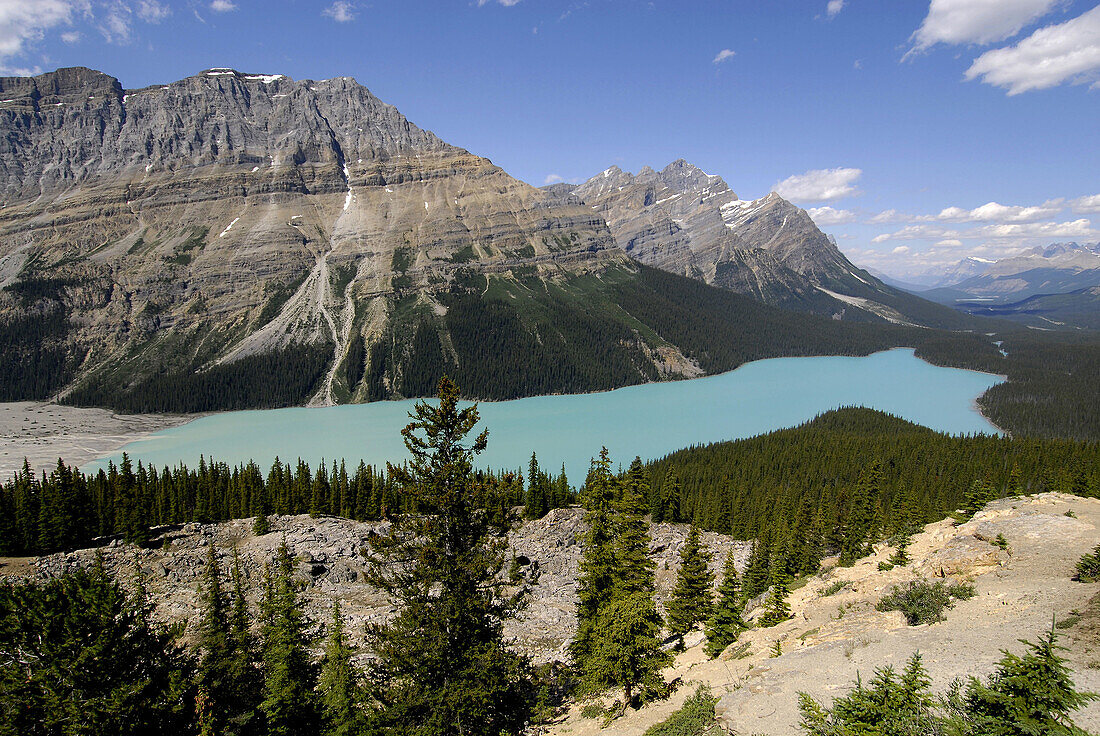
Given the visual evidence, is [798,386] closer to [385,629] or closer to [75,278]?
[385,629]

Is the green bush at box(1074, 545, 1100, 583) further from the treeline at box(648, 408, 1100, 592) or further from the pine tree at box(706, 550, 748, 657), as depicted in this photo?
the treeline at box(648, 408, 1100, 592)

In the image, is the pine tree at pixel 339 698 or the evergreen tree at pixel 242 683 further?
the evergreen tree at pixel 242 683

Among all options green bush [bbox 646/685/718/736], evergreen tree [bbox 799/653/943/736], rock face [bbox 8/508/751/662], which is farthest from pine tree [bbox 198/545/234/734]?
evergreen tree [bbox 799/653/943/736]

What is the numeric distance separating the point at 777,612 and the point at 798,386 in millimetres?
160722

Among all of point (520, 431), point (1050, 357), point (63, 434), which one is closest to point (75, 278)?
point (63, 434)

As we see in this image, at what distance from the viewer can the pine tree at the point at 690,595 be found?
28691 mm

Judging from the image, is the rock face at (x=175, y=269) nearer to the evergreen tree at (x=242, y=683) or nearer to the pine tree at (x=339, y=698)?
the evergreen tree at (x=242, y=683)

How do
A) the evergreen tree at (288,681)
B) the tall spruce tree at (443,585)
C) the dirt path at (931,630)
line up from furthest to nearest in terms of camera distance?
the evergreen tree at (288,681) → the tall spruce tree at (443,585) → the dirt path at (931,630)

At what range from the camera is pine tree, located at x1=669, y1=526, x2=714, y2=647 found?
28.7 metres

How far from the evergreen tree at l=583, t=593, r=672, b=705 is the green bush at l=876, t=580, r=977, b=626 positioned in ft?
26.8

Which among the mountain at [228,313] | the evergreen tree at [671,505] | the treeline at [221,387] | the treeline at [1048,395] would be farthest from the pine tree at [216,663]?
the treeline at [1048,395]

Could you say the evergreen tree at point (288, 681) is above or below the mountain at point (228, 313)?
below

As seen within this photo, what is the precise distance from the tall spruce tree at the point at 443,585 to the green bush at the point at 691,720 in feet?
14.6

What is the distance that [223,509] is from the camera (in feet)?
178
